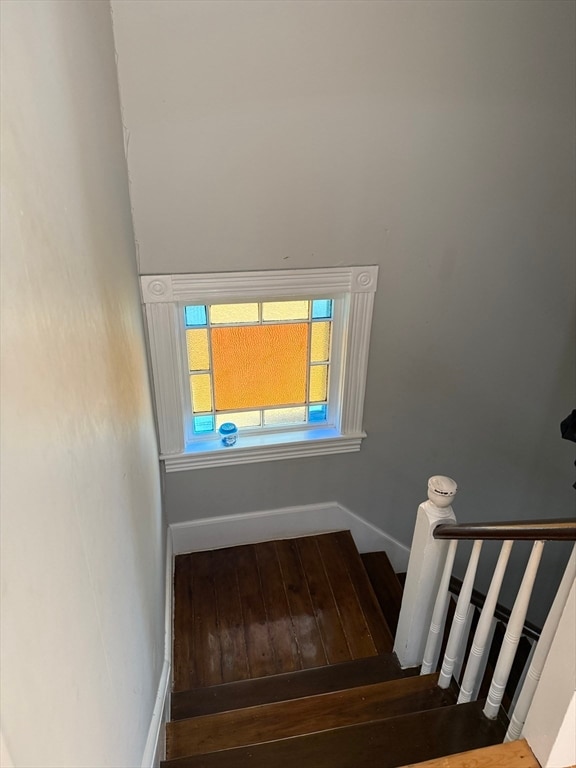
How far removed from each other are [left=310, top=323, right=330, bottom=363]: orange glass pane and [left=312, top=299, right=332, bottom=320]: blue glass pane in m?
0.04

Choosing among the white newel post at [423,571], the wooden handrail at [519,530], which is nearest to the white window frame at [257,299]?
the white newel post at [423,571]

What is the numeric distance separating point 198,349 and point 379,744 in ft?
5.89

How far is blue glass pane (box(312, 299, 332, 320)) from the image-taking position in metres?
2.62

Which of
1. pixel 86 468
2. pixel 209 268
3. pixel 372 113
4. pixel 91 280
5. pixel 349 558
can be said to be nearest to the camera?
pixel 86 468

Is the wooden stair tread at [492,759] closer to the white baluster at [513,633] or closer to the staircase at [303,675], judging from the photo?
the staircase at [303,675]

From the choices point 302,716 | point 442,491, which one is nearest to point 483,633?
point 442,491

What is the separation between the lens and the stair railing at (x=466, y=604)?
4.38 ft

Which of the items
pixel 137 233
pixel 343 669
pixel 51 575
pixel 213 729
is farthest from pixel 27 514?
pixel 343 669

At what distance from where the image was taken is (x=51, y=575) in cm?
73

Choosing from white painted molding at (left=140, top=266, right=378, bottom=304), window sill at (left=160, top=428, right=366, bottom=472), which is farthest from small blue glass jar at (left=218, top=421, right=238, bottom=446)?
white painted molding at (left=140, top=266, right=378, bottom=304)

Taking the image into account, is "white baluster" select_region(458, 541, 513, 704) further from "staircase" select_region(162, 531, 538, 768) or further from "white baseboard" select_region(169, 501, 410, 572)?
"white baseboard" select_region(169, 501, 410, 572)

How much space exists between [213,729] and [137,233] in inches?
75.9

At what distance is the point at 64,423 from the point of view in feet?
2.76

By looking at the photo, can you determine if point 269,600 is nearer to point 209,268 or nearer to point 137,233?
point 209,268
